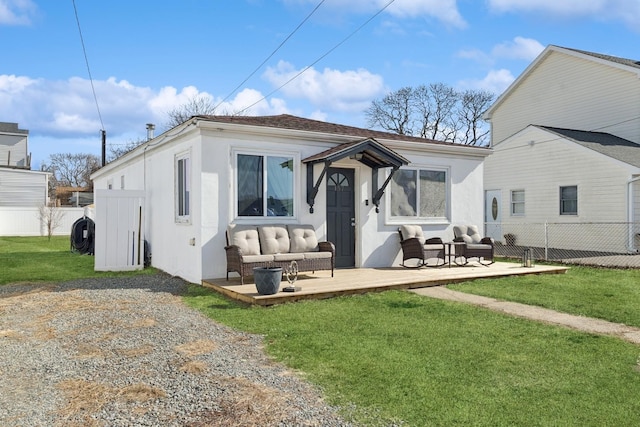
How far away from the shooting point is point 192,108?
121 feet

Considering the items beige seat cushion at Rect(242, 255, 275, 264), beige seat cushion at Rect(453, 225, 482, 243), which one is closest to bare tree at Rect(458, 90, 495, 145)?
beige seat cushion at Rect(453, 225, 482, 243)

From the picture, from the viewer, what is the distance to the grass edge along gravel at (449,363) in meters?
3.27

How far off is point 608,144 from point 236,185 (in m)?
13.1

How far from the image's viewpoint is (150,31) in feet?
42.1

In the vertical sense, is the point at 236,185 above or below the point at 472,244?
above

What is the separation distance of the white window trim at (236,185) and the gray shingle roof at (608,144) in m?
10.2

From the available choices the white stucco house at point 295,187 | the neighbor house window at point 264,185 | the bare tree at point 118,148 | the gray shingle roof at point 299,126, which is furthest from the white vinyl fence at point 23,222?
the neighbor house window at point 264,185

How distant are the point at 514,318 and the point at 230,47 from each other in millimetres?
11210

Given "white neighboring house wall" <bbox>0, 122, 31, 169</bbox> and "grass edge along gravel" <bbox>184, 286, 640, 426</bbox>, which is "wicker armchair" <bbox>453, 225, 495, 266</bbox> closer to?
"grass edge along gravel" <bbox>184, 286, 640, 426</bbox>

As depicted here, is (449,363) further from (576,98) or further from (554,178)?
(576,98)

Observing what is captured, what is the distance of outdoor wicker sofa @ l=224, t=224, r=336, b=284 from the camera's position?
7.88 meters

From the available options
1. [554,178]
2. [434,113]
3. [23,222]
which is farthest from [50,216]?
[434,113]

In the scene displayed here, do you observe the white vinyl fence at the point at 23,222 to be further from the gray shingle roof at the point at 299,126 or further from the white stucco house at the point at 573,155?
the white stucco house at the point at 573,155

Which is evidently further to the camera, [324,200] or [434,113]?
[434,113]
